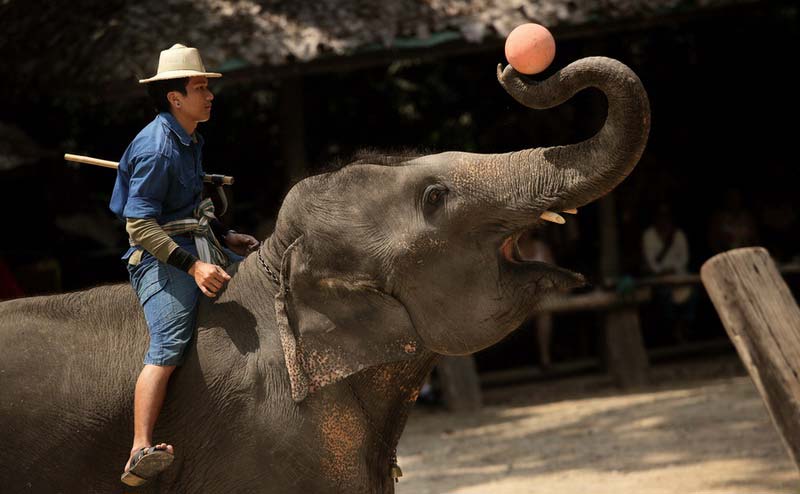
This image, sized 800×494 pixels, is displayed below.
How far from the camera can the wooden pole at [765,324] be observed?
520 centimetres

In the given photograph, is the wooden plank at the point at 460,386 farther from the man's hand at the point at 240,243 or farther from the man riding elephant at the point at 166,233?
the man riding elephant at the point at 166,233

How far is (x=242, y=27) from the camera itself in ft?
31.9

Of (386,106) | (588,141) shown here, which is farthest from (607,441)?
(588,141)

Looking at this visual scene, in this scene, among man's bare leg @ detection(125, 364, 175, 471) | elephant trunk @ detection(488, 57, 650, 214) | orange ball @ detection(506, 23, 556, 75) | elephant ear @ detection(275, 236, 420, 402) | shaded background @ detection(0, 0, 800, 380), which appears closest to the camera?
elephant trunk @ detection(488, 57, 650, 214)

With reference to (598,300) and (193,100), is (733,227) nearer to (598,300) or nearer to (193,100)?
(598,300)

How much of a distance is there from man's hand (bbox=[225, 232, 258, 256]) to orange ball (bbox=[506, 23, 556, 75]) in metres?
1.45

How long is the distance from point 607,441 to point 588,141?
607cm

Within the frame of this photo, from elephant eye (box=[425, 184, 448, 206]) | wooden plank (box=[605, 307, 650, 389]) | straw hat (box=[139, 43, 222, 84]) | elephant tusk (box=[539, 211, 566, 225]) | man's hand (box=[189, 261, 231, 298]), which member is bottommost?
wooden plank (box=[605, 307, 650, 389])

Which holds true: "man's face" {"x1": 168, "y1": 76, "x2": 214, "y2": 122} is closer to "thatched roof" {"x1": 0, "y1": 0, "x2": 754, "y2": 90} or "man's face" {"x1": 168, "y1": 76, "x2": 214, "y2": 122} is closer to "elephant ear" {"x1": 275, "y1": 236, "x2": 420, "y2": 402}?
"elephant ear" {"x1": 275, "y1": 236, "x2": 420, "y2": 402}

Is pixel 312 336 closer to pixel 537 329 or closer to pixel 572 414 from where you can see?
pixel 572 414


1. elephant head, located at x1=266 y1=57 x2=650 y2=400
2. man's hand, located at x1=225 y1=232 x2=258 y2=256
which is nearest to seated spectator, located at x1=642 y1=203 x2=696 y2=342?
man's hand, located at x1=225 y1=232 x2=258 y2=256

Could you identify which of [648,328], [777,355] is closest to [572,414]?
[648,328]

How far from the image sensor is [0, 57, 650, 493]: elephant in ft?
12.8

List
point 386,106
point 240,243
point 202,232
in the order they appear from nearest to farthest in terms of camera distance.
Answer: point 202,232 → point 240,243 → point 386,106
